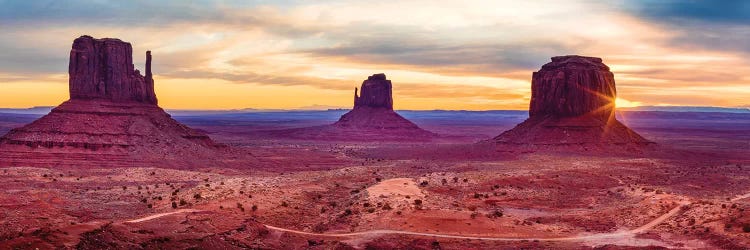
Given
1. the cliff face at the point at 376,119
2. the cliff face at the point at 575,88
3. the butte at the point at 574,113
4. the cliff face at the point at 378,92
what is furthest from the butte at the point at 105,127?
the cliff face at the point at 378,92

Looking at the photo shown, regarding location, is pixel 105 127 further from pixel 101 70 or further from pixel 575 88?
pixel 575 88

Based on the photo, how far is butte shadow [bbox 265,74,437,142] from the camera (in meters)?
146

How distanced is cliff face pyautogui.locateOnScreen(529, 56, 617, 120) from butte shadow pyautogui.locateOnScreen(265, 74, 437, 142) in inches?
1808

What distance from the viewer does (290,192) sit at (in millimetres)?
49656

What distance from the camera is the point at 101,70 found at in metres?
81.4

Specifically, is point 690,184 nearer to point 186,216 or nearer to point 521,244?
point 521,244

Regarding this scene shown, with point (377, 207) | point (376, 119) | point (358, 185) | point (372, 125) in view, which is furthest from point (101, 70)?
point (376, 119)

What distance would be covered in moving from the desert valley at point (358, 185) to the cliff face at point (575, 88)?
23cm

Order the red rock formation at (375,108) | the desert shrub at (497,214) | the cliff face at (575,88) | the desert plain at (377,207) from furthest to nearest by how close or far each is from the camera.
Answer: the red rock formation at (375,108) → the cliff face at (575,88) → the desert shrub at (497,214) → the desert plain at (377,207)

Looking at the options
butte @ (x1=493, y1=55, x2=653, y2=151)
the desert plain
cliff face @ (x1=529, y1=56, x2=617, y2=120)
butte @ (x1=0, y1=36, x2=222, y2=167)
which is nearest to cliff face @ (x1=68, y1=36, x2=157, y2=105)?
butte @ (x1=0, y1=36, x2=222, y2=167)

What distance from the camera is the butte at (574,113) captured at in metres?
93.9

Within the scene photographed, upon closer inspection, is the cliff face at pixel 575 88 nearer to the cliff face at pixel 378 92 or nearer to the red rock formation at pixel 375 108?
the red rock formation at pixel 375 108

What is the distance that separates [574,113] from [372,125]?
67150 mm

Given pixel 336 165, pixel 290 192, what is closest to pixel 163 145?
pixel 336 165
